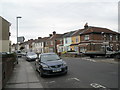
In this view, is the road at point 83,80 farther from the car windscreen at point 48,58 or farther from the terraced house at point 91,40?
the terraced house at point 91,40

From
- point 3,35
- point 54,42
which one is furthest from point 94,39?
point 54,42

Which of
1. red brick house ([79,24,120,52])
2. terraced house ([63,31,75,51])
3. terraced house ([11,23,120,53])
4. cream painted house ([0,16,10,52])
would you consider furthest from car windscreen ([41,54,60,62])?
terraced house ([63,31,75,51])

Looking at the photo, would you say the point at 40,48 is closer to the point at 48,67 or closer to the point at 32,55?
the point at 32,55

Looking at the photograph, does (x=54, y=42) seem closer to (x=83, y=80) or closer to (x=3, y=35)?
(x=3, y=35)

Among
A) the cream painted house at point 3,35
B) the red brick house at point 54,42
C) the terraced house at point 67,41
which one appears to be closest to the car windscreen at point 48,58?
the cream painted house at point 3,35

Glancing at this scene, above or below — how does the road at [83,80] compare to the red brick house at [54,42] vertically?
below

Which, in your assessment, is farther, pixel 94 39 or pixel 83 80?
pixel 94 39

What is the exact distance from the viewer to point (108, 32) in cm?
4897

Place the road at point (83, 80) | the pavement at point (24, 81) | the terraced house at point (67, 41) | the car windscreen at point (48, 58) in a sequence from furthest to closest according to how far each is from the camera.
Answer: the terraced house at point (67, 41), the car windscreen at point (48, 58), the pavement at point (24, 81), the road at point (83, 80)

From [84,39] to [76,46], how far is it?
4857 mm

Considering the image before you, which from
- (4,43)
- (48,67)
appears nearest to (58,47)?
(4,43)

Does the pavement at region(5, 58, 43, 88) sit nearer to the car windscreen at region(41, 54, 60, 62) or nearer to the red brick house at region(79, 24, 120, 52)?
the car windscreen at region(41, 54, 60, 62)

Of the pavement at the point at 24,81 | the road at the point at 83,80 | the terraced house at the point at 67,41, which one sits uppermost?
the terraced house at the point at 67,41

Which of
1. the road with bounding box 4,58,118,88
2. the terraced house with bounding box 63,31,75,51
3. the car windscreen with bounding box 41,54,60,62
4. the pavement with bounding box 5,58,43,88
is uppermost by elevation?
the terraced house with bounding box 63,31,75,51
